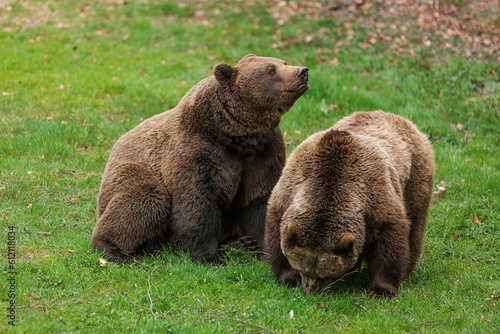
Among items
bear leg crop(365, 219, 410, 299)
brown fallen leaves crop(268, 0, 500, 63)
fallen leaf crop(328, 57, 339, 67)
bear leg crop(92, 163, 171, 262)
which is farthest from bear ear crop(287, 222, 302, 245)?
brown fallen leaves crop(268, 0, 500, 63)

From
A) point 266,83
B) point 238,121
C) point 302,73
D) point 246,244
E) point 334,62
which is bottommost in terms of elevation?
point 246,244

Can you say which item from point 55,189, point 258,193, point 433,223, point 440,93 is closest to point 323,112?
point 440,93

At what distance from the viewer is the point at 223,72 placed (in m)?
6.86

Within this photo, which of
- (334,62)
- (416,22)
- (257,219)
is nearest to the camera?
(257,219)

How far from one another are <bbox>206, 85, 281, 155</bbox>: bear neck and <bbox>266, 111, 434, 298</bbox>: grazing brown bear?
2.81 feet

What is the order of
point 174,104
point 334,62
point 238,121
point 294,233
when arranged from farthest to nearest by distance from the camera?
1. point 334,62
2. point 174,104
3. point 238,121
4. point 294,233

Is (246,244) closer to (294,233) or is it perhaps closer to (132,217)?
(132,217)

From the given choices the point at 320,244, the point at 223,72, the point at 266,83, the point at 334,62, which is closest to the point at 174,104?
the point at 334,62

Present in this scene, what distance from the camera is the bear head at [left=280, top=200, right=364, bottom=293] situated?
530 cm

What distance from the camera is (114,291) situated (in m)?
5.73

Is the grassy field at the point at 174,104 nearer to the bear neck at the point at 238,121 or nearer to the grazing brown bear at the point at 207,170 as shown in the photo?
the grazing brown bear at the point at 207,170

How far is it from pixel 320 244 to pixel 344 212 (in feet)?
A: 1.32

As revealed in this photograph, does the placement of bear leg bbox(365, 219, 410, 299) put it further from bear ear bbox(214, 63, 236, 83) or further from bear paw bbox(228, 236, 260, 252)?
bear ear bbox(214, 63, 236, 83)

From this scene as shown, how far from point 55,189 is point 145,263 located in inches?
110
